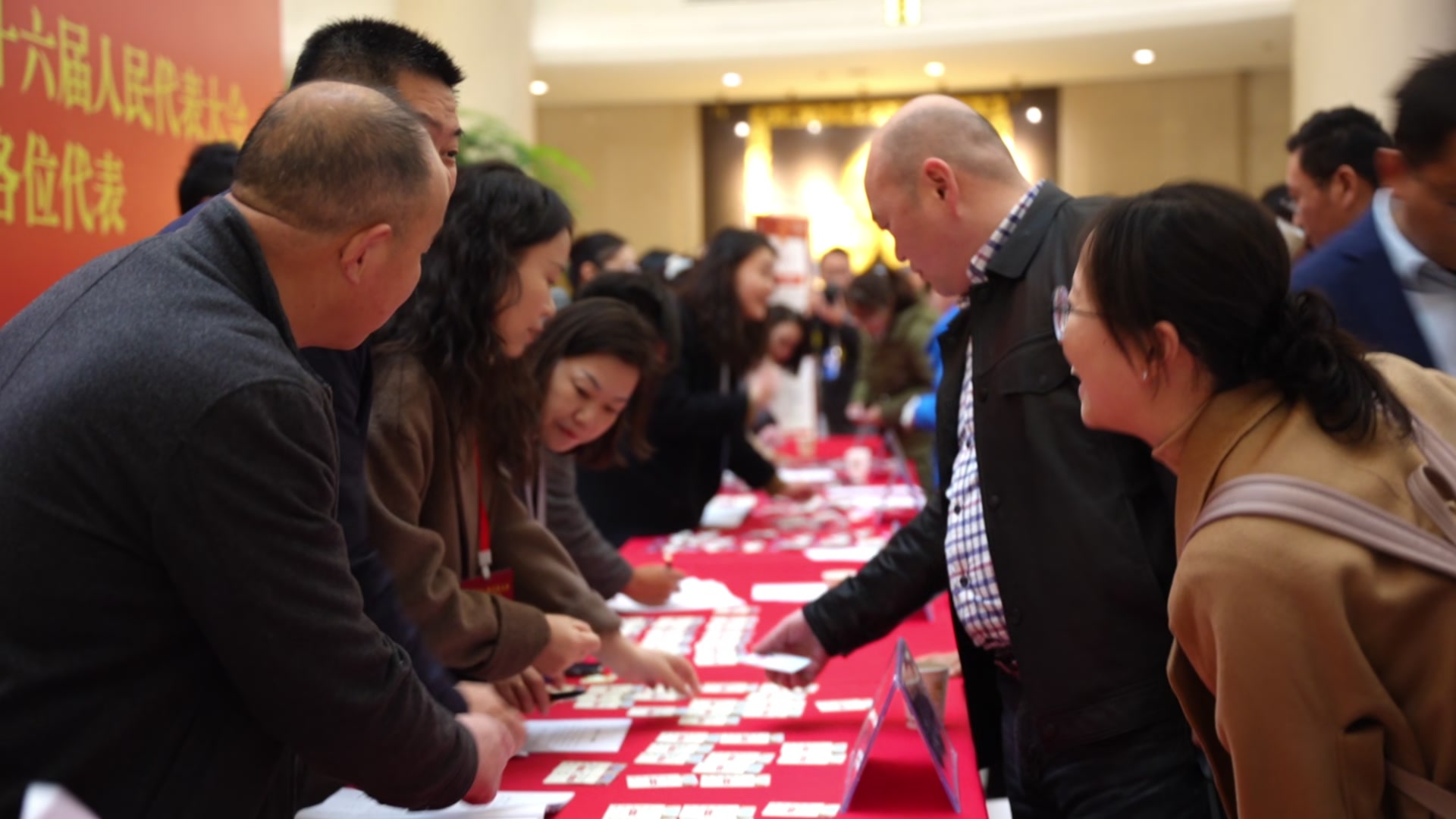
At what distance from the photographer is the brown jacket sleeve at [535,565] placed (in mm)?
2396

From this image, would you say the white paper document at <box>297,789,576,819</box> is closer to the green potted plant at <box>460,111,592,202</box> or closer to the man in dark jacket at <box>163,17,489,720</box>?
the man in dark jacket at <box>163,17,489,720</box>

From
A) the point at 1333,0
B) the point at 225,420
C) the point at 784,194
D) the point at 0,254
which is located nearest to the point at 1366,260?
the point at 225,420

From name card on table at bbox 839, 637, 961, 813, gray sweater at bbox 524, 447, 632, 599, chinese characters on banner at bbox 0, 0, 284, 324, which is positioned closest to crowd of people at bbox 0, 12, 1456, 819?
name card on table at bbox 839, 637, 961, 813

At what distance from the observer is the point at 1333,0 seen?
26.9ft

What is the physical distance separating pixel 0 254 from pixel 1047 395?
218 cm

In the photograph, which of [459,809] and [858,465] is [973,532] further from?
[858,465]

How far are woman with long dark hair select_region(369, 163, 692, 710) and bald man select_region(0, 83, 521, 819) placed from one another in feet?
2.21

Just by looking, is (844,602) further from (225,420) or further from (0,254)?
(0,254)

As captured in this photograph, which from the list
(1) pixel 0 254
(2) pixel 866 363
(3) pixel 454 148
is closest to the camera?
(3) pixel 454 148

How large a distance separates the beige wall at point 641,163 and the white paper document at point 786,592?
11.2 metres

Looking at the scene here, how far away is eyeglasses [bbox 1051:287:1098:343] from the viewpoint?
1482mm

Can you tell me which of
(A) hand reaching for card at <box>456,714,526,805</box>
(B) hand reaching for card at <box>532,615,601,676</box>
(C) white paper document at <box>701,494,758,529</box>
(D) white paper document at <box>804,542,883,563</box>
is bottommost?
(C) white paper document at <box>701,494,758,529</box>

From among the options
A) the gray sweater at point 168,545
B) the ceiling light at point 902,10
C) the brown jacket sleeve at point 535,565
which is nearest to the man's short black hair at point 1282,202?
the ceiling light at point 902,10

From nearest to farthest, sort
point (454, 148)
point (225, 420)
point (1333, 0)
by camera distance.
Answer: point (225, 420), point (454, 148), point (1333, 0)
